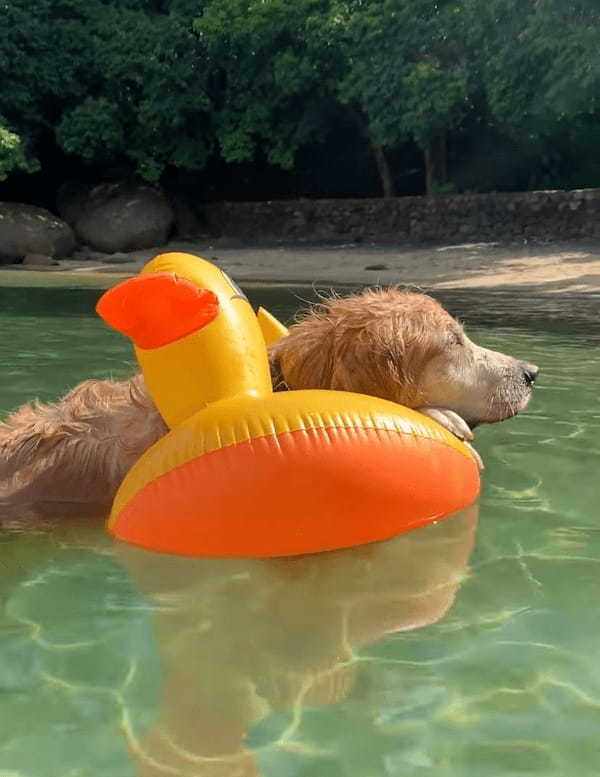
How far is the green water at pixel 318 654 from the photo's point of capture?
239cm

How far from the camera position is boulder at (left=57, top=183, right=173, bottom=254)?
3073cm

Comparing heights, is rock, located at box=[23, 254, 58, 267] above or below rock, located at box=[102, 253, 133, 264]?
above

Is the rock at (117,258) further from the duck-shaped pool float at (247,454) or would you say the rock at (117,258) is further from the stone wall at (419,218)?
the duck-shaped pool float at (247,454)

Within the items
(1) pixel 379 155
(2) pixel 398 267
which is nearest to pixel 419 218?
(1) pixel 379 155

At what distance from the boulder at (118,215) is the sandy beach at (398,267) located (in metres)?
1.19

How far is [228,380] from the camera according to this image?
3.93 m

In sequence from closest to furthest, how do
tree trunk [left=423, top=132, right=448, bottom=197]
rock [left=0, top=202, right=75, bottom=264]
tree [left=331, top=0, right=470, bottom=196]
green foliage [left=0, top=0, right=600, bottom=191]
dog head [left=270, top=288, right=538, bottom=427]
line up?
dog head [left=270, top=288, right=538, bottom=427] < green foliage [left=0, top=0, right=600, bottom=191] < tree [left=331, top=0, right=470, bottom=196] < tree trunk [left=423, top=132, right=448, bottom=197] < rock [left=0, top=202, right=75, bottom=264]

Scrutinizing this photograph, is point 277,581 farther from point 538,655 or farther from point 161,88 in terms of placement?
point 161,88

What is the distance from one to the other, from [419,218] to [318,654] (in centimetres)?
2583

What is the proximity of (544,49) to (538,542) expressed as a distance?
63.8 ft

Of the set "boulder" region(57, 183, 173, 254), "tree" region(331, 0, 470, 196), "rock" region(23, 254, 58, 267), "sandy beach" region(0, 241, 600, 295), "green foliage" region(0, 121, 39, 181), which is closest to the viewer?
"sandy beach" region(0, 241, 600, 295)

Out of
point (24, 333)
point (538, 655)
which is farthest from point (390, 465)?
point (24, 333)

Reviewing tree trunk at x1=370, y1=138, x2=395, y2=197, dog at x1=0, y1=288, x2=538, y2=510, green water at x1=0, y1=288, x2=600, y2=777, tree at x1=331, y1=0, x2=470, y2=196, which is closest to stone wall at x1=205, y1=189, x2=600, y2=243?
tree trunk at x1=370, y1=138, x2=395, y2=197

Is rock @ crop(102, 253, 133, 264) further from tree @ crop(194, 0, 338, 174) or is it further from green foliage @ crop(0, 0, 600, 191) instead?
tree @ crop(194, 0, 338, 174)
